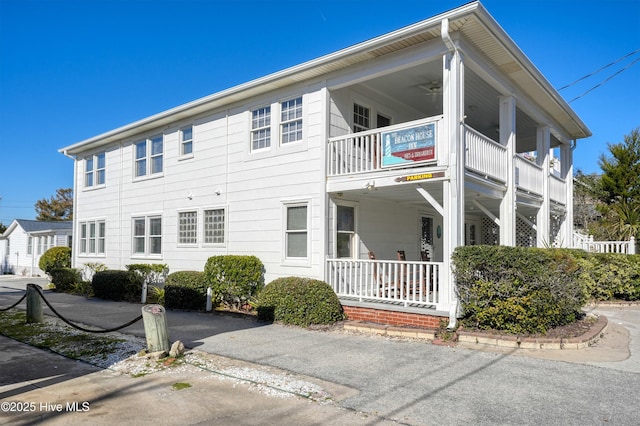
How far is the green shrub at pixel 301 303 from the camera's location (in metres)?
10.1

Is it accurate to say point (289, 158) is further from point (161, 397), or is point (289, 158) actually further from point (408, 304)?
point (161, 397)

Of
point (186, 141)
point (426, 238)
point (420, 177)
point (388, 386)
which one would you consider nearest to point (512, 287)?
point (420, 177)

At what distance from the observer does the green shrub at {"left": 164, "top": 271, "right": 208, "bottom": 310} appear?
41.8 feet

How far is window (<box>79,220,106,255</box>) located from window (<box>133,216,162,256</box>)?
8.85ft

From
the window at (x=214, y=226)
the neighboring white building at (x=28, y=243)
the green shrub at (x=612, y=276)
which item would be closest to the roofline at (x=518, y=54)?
the green shrub at (x=612, y=276)

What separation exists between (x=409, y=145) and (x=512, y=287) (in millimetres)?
3729

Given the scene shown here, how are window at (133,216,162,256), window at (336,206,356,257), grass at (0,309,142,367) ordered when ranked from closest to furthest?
grass at (0,309,142,367) < window at (336,206,356,257) < window at (133,216,162,256)

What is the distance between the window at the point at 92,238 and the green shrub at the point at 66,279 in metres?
1.17

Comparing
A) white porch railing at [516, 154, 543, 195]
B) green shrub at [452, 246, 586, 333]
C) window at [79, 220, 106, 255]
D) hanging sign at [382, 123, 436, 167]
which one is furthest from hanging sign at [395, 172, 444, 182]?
window at [79, 220, 106, 255]

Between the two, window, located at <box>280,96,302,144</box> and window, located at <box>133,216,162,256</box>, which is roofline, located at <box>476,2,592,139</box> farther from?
window, located at <box>133,216,162,256</box>

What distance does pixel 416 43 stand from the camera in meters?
9.98

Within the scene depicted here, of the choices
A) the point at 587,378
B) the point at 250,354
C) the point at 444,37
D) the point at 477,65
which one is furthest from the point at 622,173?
the point at 250,354

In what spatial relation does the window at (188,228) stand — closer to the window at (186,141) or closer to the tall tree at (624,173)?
the window at (186,141)

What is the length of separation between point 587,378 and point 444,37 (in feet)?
21.3
